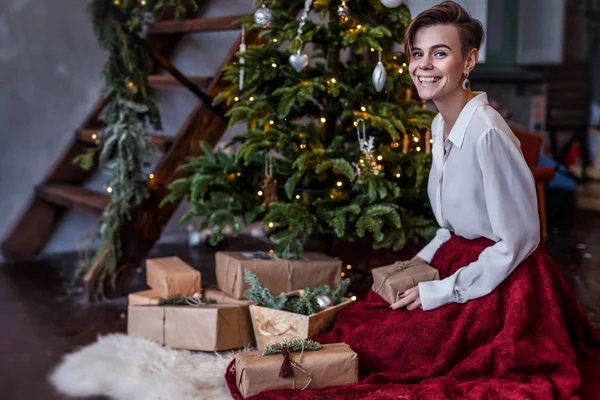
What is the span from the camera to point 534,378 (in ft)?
6.27

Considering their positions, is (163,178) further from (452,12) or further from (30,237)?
(452,12)

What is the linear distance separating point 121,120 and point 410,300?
1819 millimetres

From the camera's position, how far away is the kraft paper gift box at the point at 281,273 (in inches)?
106

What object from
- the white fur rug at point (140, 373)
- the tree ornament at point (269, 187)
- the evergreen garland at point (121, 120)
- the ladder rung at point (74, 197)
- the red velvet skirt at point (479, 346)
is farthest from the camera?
the ladder rung at point (74, 197)

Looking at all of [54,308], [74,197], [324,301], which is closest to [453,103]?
[324,301]

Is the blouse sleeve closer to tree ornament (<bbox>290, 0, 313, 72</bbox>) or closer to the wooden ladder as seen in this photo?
tree ornament (<bbox>290, 0, 313, 72</bbox>)

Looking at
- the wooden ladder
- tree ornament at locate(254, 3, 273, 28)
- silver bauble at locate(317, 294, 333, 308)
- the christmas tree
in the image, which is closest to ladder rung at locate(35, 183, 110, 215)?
the wooden ladder

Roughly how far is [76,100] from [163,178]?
1.16m

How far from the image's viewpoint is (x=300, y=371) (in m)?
2.00

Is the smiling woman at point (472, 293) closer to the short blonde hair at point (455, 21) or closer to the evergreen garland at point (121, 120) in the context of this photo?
the short blonde hair at point (455, 21)

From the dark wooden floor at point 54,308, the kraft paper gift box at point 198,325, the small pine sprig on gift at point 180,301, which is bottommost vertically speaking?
the dark wooden floor at point 54,308

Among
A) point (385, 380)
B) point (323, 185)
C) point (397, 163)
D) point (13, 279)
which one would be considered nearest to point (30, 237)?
point (13, 279)

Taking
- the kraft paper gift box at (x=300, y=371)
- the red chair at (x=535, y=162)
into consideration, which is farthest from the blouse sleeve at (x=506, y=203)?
the red chair at (x=535, y=162)

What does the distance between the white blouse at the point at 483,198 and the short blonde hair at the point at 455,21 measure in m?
0.17
